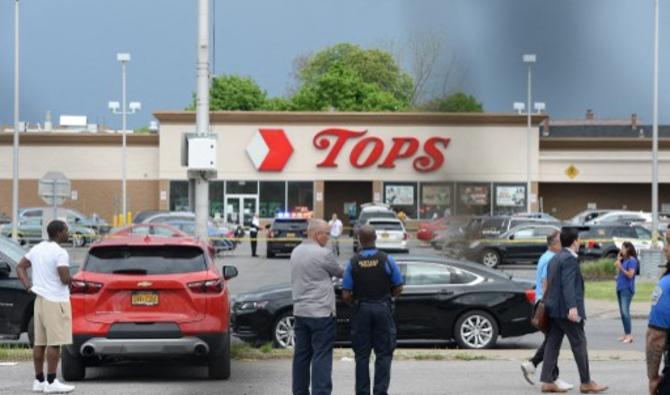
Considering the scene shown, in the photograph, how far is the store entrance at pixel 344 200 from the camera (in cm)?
6094

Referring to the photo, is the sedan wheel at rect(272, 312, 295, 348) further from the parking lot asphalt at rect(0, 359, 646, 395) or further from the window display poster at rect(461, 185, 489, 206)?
the window display poster at rect(461, 185, 489, 206)

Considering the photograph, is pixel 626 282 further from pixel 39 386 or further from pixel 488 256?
pixel 488 256

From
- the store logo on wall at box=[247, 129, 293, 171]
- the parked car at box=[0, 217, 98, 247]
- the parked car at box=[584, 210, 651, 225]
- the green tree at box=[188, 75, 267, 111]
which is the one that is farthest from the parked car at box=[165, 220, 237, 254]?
the green tree at box=[188, 75, 267, 111]

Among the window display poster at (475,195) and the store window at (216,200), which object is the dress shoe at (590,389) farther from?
the store window at (216,200)

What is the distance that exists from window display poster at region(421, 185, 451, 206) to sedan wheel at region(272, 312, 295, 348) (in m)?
13.5

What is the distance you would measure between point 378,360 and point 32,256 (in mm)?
3876

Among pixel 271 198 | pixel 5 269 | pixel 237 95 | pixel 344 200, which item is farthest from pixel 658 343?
pixel 237 95

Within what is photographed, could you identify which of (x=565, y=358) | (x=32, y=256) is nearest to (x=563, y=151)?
(x=565, y=358)

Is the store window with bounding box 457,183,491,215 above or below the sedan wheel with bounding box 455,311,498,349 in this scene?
above

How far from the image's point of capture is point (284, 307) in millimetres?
17750

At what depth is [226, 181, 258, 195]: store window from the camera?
60.2 meters

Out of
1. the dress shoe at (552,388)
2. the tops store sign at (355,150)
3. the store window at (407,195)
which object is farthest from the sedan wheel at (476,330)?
the dress shoe at (552,388)

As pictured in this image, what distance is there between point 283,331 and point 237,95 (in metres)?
→ 80.2

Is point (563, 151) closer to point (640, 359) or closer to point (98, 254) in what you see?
point (640, 359)
